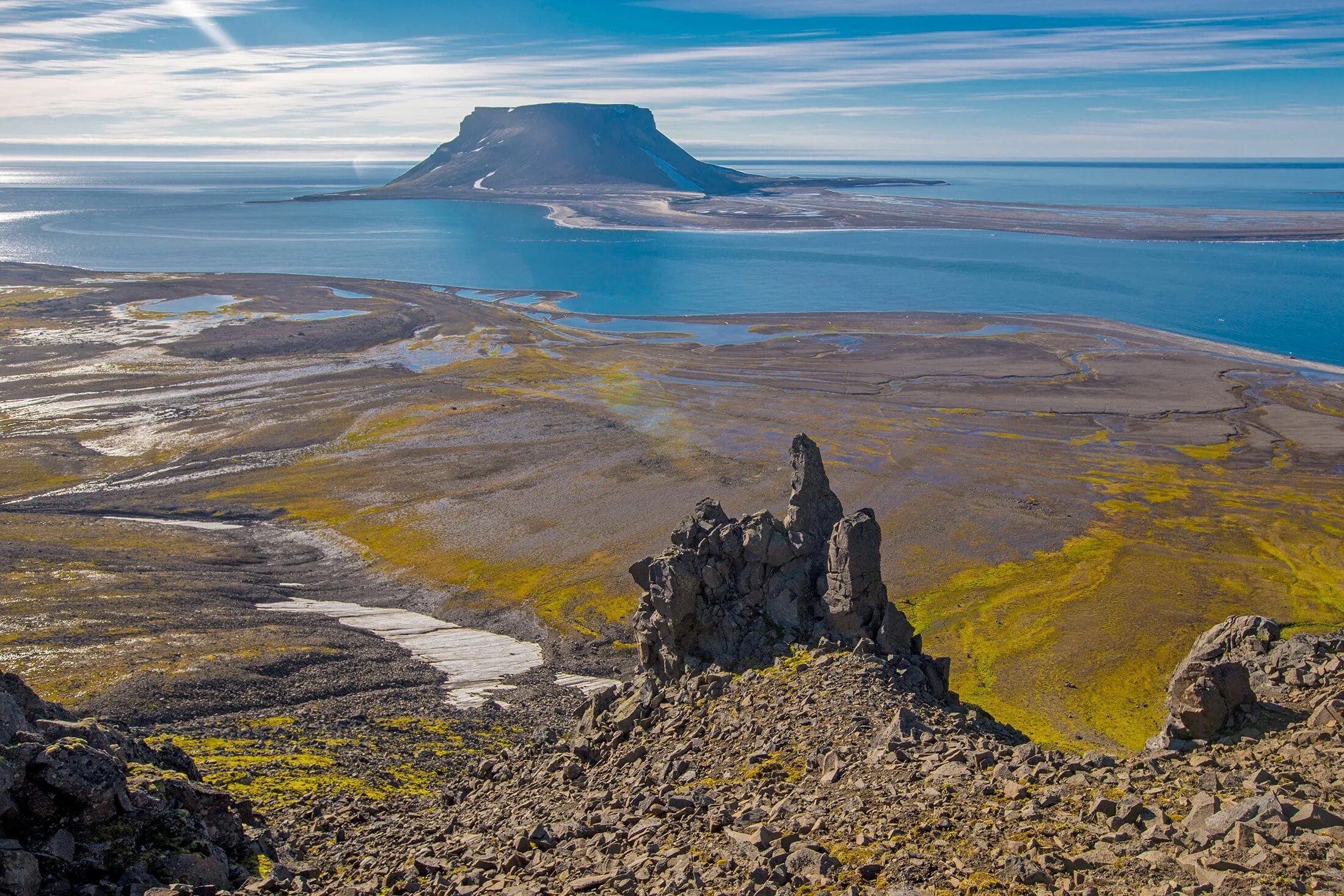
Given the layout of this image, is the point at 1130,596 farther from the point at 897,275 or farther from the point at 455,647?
the point at 897,275

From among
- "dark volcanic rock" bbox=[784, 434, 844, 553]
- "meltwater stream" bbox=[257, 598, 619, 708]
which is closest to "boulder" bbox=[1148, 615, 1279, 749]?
"dark volcanic rock" bbox=[784, 434, 844, 553]

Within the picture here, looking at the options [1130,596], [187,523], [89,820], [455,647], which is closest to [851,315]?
[1130,596]

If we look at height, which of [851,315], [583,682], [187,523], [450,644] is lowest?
[450,644]

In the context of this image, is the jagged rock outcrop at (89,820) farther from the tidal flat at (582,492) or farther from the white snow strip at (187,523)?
the white snow strip at (187,523)

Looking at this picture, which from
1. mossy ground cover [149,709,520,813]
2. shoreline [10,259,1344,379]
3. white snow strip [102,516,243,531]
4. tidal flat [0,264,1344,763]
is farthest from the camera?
shoreline [10,259,1344,379]

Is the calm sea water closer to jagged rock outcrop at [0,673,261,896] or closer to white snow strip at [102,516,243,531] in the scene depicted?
white snow strip at [102,516,243,531]

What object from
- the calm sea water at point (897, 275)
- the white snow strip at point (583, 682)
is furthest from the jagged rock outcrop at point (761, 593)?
the calm sea water at point (897, 275)
